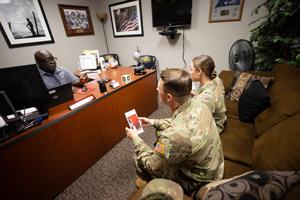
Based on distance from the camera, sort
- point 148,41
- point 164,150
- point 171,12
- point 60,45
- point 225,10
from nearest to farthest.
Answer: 1. point 164,150
2. point 225,10
3. point 171,12
4. point 60,45
5. point 148,41

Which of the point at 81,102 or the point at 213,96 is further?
the point at 81,102

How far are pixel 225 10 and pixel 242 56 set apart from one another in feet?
2.93

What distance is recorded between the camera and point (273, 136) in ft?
3.33

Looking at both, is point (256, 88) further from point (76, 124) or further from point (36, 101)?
point (36, 101)

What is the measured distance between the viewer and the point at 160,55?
365 centimetres

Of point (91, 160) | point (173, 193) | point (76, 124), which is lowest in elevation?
point (91, 160)

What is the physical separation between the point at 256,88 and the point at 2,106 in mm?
2245

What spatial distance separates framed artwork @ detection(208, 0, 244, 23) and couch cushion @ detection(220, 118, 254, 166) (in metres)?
1.88

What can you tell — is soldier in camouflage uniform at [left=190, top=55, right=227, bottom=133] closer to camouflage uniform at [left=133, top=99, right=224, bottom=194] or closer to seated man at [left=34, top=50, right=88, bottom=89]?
camouflage uniform at [left=133, top=99, right=224, bottom=194]

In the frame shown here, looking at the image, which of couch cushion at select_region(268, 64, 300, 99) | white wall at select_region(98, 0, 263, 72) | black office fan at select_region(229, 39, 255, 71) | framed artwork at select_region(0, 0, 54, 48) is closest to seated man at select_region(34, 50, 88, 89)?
framed artwork at select_region(0, 0, 54, 48)

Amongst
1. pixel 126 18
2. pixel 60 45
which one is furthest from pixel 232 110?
pixel 60 45

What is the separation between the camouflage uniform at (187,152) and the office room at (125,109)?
0.22 meters

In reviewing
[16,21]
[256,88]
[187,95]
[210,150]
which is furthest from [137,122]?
[16,21]

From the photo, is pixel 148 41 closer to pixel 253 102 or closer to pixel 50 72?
pixel 50 72
